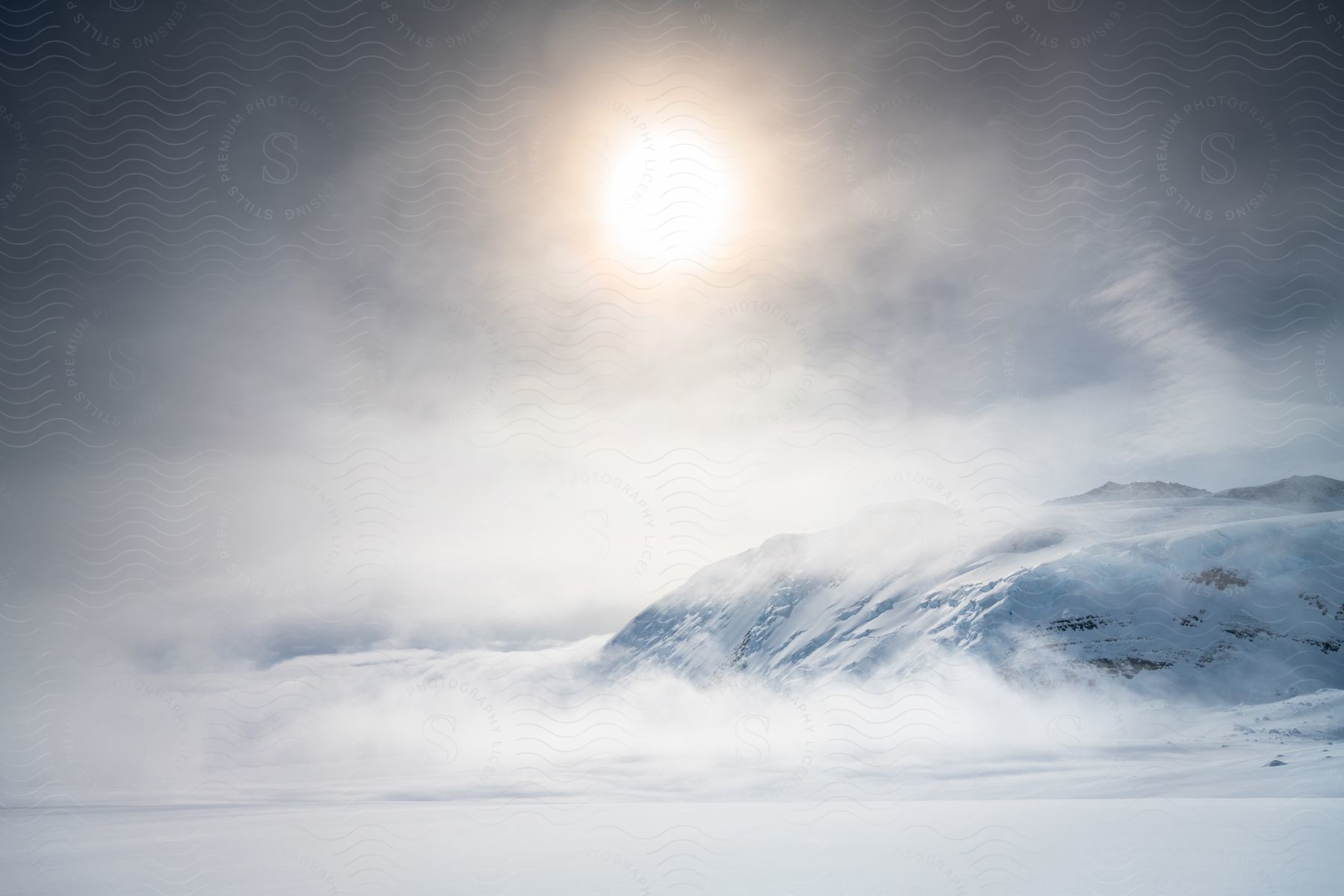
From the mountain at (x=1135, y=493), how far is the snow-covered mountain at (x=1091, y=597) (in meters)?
0.17

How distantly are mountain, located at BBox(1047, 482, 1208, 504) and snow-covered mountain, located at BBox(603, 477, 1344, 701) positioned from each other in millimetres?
175

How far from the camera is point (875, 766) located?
10531 millimetres

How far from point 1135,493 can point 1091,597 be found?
2002 centimetres

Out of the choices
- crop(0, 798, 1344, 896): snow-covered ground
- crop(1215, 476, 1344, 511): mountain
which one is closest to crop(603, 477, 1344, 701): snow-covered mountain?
crop(1215, 476, 1344, 511): mountain

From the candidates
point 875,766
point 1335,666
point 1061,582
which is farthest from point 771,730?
point 1061,582

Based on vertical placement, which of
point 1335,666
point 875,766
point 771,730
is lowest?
point 1335,666

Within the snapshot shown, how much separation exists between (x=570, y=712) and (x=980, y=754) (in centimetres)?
1303

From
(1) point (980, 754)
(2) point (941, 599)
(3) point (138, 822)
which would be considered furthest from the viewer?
(2) point (941, 599)

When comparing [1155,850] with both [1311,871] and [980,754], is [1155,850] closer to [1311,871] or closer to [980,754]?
[1311,871]

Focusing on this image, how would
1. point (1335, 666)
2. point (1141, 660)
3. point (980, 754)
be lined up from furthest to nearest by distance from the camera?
point (1141, 660) → point (1335, 666) → point (980, 754)

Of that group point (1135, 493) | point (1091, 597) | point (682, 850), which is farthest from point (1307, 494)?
point (1091, 597)

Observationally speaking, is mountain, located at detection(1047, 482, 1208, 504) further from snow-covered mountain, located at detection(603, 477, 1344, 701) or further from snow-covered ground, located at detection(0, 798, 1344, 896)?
snow-covered ground, located at detection(0, 798, 1344, 896)

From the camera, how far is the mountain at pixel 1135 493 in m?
16.0

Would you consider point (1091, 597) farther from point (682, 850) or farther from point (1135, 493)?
point (682, 850)
